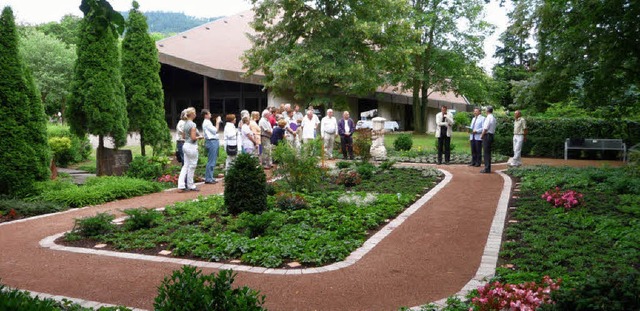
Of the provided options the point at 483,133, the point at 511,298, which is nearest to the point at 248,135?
the point at 483,133

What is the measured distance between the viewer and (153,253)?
6.53 meters

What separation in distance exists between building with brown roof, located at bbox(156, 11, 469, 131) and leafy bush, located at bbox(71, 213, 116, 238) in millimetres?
20076

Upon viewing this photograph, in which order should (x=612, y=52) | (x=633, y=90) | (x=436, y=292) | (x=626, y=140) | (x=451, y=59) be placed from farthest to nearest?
(x=451, y=59)
(x=626, y=140)
(x=633, y=90)
(x=612, y=52)
(x=436, y=292)

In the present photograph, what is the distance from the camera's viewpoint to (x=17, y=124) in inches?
411

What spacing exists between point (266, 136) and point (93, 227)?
318 inches

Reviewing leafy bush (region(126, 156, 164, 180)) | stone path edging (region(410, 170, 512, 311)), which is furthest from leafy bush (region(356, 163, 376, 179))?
leafy bush (region(126, 156, 164, 180))

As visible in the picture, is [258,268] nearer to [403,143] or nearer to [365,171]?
[365,171]

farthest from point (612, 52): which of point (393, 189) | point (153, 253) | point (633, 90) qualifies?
point (153, 253)

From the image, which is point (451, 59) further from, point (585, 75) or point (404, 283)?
point (404, 283)

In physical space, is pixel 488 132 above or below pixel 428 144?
above

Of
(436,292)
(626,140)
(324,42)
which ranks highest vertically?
(324,42)

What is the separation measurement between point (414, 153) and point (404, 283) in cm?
1475

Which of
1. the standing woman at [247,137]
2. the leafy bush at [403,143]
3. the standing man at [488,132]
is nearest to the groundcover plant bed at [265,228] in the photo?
the standing woman at [247,137]

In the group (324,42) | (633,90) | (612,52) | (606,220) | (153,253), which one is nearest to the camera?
(153,253)
